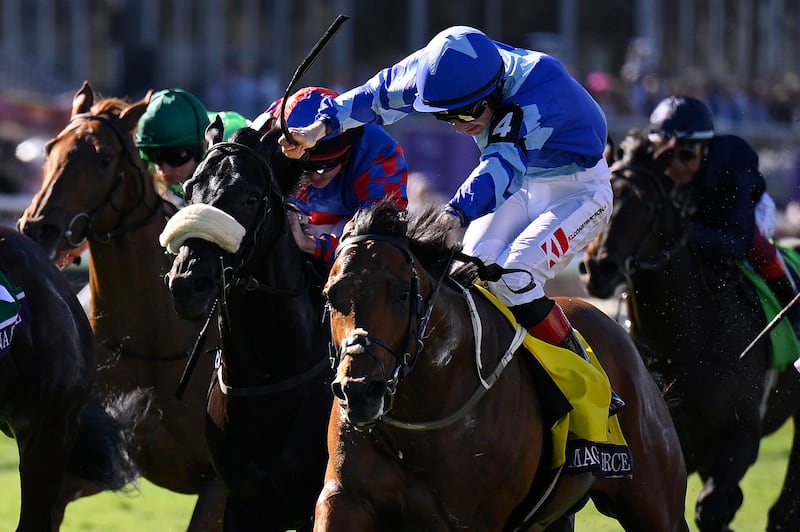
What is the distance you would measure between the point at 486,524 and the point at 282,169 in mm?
1211

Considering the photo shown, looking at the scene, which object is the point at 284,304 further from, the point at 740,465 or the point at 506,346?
the point at 740,465

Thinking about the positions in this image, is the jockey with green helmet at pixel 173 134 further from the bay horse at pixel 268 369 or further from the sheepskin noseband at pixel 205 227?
the sheepskin noseband at pixel 205 227

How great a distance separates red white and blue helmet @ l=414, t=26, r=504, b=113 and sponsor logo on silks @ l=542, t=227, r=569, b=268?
0.53 meters

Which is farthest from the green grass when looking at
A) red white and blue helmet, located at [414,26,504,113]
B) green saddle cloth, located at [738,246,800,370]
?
red white and blue helmet, located at [414,26,504,113]

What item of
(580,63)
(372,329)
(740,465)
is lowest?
(580,63)

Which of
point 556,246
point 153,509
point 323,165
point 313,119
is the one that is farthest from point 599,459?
point 153,509

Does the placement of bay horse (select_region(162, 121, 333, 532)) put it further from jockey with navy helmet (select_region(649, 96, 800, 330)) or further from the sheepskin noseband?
jockey with navy helmet (select_region(649, 96, 800, 330))

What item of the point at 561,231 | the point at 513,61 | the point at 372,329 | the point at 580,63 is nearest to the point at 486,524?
the point at 372,329

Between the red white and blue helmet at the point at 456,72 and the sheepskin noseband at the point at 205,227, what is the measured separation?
700 mm

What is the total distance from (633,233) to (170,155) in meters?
1.95

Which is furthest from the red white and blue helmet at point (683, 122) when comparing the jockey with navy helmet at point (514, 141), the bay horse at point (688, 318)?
the jockey with navy helmet at point (514, 141)

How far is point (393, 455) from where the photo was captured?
3.91 meters

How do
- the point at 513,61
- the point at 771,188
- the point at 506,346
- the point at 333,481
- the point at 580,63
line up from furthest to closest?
the point at 580,63, the point at 771,188, the point at 513,61, the point at 506,346, the point at 333,481

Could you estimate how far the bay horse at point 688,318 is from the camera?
6082 mm
